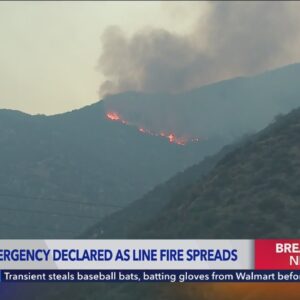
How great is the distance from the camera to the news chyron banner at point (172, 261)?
34281 millimetres

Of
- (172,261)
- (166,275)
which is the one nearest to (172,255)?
(172,261)

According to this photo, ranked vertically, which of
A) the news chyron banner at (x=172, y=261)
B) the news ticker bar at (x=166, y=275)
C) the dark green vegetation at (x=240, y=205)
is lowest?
the news ticker bar at (x=166, y=275)

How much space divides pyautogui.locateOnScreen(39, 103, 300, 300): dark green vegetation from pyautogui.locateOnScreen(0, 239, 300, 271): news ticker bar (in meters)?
Answer: 8.65

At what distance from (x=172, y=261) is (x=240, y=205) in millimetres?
27562

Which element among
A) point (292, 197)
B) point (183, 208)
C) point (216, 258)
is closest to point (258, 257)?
point (216, 258)

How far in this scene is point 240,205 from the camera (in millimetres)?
61062

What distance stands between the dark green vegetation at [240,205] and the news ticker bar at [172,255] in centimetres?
865

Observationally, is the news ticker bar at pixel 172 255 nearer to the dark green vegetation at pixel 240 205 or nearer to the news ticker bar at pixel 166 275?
the news ticker bar at pixel 166 275

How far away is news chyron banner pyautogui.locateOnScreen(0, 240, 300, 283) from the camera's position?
1350 inches

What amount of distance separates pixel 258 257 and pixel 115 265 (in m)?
7.12

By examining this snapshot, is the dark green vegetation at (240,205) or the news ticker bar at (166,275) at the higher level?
the dark green vegetation at (240,205)

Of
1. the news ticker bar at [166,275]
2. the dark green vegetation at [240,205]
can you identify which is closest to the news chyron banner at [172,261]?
the news ticker bar at [166,275]

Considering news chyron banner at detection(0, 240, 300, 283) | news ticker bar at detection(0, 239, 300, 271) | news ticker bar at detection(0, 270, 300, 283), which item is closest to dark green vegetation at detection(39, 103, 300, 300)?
news ticker bar at detection(0, 270, 300, 283)

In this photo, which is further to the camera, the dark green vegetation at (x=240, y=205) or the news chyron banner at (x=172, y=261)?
the dark green vegetation at (x=240, y=205)
